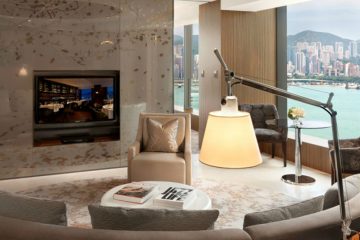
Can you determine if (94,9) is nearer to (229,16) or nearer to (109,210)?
(229,16)

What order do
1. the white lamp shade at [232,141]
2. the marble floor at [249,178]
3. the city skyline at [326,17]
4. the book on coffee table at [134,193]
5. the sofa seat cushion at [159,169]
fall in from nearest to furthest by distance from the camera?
the white lamp shade at [232,141], the book on coffee table at [134,193], the sofa seat cushion at [159,169], the marble floor at [249,178], the city skyline at [326,17]

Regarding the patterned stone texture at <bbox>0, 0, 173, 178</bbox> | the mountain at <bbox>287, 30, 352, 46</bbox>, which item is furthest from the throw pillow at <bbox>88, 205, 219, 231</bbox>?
the mountain at <bbox>287, 30, 352, 46</bbox>

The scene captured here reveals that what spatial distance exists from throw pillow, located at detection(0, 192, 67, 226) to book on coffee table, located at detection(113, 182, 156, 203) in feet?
4.19

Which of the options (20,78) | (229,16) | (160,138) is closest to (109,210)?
(160,138)

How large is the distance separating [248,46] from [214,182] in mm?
2809

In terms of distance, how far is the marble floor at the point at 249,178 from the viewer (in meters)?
4.60

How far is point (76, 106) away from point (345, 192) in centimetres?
419

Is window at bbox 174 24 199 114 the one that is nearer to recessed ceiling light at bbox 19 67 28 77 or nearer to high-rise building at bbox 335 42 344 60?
high-rise building at bbox 335 42 344 60

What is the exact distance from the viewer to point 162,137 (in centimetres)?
473

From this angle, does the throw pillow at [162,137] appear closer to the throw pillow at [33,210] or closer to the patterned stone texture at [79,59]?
the patterned stone texture at [79,59]

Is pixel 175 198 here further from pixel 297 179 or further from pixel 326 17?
pixel 326 17

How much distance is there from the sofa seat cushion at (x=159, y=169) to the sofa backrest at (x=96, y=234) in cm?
272

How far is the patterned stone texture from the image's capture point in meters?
5.01

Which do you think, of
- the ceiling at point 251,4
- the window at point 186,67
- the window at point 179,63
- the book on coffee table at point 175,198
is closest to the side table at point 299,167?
the ceiling at point 251,4
